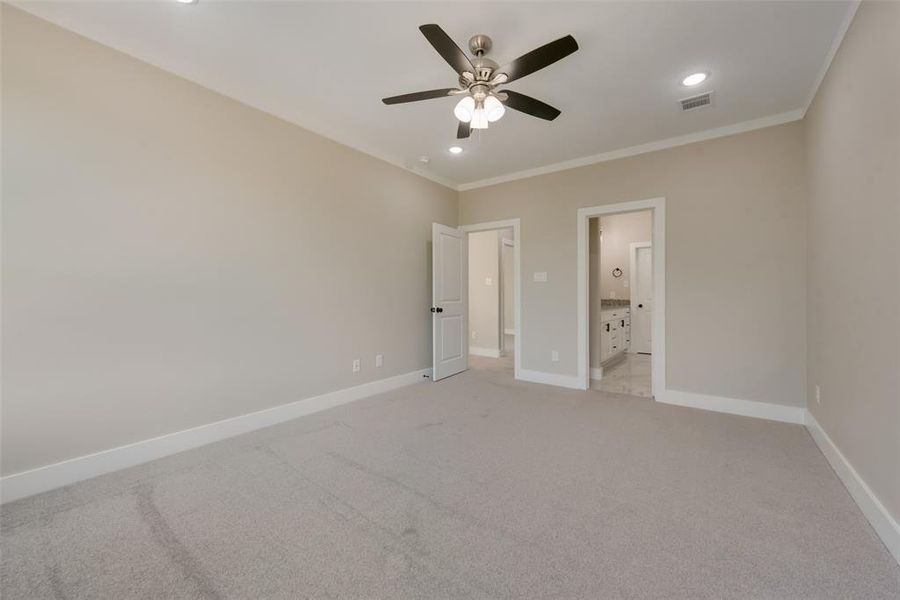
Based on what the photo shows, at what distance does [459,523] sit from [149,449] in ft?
7.17

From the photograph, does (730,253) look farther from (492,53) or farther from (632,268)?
(632,268)

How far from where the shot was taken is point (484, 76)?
2.00m

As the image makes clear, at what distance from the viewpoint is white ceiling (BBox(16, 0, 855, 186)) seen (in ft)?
6.48

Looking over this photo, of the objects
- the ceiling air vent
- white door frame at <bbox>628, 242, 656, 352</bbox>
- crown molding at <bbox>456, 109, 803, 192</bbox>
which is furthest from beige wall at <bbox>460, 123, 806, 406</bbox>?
white door frame at <bbox>628, 242, 656, 352</bbox>

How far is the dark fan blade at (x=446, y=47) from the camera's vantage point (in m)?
1.61

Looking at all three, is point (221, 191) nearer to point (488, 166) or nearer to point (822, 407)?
point (488, 166)

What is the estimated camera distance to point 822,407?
2586 mm

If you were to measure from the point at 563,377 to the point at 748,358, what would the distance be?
1.79m

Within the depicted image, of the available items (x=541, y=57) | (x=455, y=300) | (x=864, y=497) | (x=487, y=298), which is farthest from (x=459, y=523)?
(x=487, y=298)

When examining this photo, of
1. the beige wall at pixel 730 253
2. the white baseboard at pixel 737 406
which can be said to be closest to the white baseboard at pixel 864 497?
the white baseboard at pixel 737 406

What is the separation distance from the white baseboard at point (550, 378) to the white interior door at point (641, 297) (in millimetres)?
3124

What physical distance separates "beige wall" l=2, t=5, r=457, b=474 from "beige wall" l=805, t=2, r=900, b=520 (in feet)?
12.0

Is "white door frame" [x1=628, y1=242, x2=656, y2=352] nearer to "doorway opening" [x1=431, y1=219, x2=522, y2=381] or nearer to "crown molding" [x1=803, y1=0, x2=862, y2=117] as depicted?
"doorway opening" [x1=431, y1=219, x2=522, y2=381]

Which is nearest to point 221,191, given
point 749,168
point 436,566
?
point 436,566
